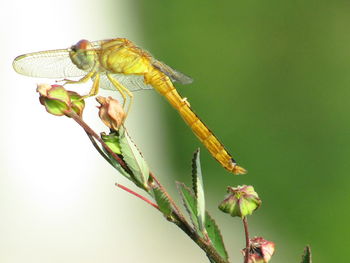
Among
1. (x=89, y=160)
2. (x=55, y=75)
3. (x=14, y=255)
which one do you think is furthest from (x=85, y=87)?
(x=55, y=75)

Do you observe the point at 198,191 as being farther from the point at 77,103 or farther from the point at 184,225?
the point at 77,103

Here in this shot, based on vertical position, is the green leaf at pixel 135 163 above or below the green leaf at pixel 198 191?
above

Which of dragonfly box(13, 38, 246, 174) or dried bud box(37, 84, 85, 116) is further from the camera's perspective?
dragonfly box(13, 38, 246, 174)

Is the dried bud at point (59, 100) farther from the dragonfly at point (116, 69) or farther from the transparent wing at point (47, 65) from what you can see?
the transparent wing at point (47, 65)

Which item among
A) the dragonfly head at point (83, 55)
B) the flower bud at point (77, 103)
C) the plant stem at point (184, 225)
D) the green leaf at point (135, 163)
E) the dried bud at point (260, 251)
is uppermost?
the flower bud at point (77, 103)

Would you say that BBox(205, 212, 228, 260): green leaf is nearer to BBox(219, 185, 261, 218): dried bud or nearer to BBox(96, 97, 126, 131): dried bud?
BBox(219, 185, 261, 218): dried bud

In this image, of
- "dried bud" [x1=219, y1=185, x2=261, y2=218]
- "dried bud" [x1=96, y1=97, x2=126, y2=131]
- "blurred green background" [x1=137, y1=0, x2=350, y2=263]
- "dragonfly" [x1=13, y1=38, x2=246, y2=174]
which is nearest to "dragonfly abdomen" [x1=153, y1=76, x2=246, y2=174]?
"dragonfly" [x1=13, y1=38, x2=246, y2=174]

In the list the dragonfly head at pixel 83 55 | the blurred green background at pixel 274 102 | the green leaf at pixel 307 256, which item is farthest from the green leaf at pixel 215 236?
the blurred green background at pixel 274 102
